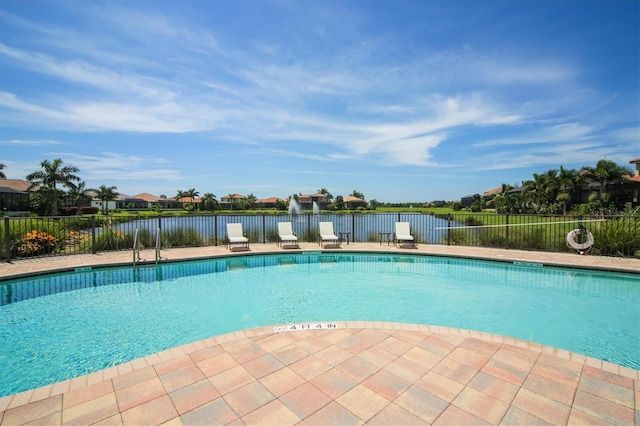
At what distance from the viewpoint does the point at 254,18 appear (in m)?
8.54

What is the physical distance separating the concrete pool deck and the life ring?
25.9 ft

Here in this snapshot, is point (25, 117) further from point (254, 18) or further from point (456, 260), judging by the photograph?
point (456, 260)

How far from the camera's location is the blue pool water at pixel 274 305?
4148 millimetres

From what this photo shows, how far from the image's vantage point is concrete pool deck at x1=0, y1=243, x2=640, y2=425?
7.68ft

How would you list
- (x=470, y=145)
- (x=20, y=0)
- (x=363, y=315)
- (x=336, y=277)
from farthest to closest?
(x=470, y=145), (x=336, y=277), (x=20, y=0), (x=363, y=315)

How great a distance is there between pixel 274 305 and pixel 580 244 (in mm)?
9456

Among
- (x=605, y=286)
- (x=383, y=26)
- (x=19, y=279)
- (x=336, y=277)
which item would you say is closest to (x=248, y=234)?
(x=336, y=277)

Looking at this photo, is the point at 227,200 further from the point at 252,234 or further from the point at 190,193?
the point at 252,234

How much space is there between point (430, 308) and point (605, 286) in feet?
15.2

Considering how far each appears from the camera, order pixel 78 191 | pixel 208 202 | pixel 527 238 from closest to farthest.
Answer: pixel 527 238
pixel 78 191
pixel 208 202

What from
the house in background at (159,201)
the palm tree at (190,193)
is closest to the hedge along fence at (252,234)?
the house in background at (159,201)

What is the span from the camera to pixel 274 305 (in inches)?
233

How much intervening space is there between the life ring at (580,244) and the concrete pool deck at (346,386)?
7895 mm

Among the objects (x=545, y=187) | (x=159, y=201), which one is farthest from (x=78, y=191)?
(x=545, y=187)
